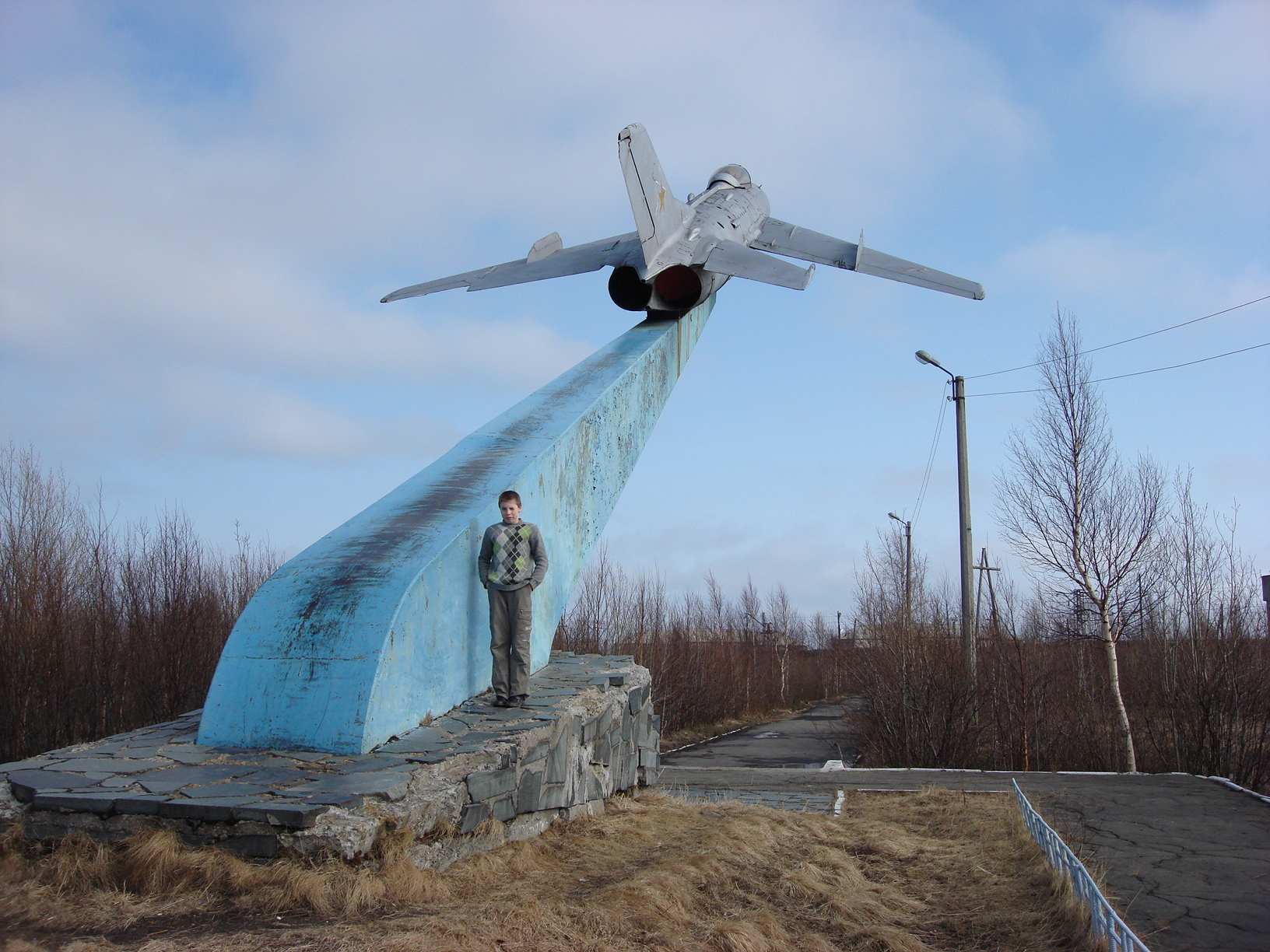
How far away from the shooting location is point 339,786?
14.4ft

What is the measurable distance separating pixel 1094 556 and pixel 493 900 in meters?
11.4

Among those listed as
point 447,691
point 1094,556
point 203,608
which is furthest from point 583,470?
point 1094,556

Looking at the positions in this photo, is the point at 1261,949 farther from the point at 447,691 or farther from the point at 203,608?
the point at 203,608

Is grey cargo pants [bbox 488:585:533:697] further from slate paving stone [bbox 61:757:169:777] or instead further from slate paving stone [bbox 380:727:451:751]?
slate paving stone [bbox 61:757:169:777]

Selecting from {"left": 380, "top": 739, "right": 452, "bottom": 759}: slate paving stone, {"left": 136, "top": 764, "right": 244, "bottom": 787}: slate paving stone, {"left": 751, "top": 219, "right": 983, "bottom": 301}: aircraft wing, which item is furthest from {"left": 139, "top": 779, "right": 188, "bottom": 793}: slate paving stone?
{"left": 751, "top": 219, "right": 983, "bottom": 301}: aircraft wing

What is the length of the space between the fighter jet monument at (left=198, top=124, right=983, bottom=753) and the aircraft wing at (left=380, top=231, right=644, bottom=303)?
0.07 ft

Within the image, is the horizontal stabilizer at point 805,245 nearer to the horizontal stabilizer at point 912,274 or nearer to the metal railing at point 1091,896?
the horizontal stabilizer at point 912,274

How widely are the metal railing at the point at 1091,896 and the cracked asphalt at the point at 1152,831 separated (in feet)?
0.98

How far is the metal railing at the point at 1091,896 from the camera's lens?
354 centimetres

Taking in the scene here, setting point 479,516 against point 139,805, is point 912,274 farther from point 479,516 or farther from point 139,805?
point 139,805

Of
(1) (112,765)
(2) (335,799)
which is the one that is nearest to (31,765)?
(1) (112,765)

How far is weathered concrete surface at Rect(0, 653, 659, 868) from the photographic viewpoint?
4.07 meters

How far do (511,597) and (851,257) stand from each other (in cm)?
693

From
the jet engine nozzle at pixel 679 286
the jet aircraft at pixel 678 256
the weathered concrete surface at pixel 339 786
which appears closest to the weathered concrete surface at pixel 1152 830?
the weathered concrete surface at pixel 339 786
